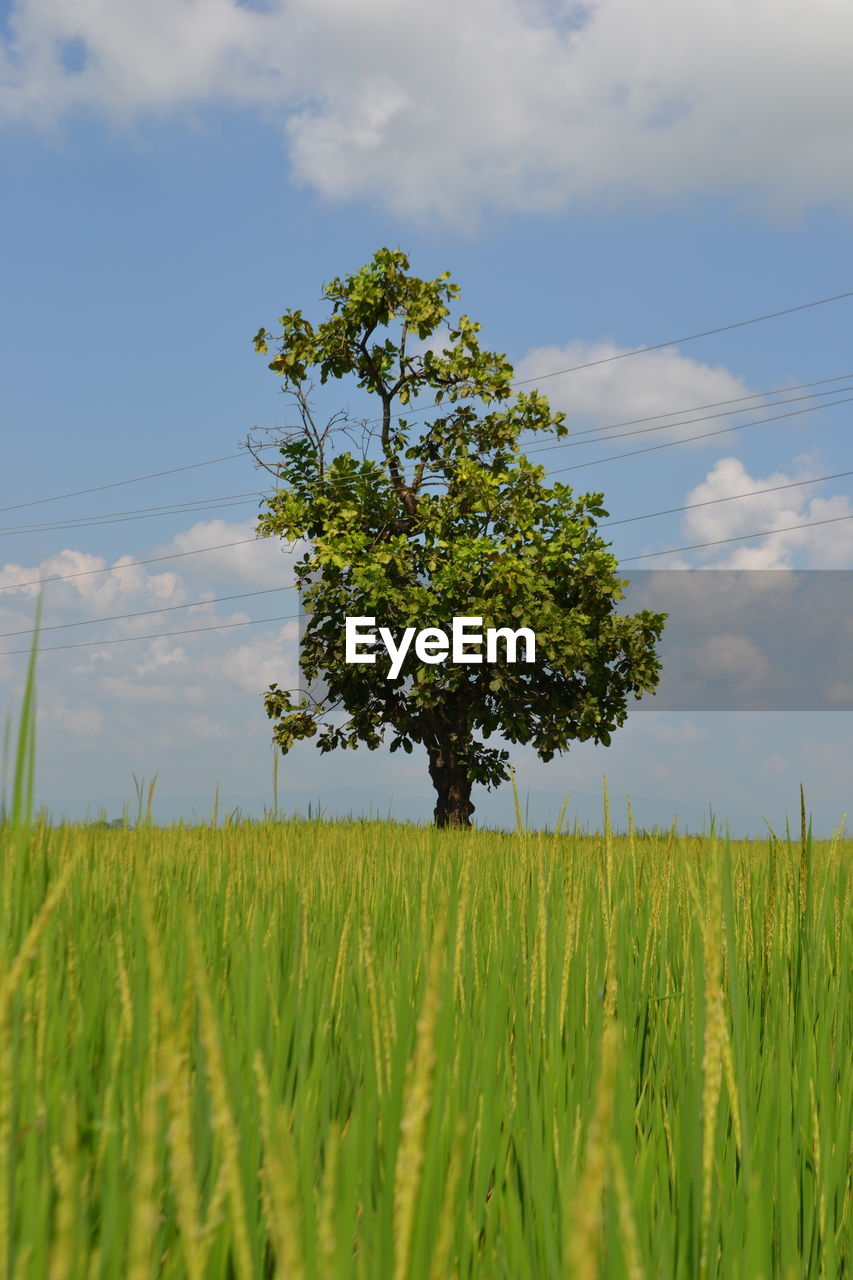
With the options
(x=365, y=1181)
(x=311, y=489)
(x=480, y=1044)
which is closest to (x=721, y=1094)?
(x=480, y=1044)

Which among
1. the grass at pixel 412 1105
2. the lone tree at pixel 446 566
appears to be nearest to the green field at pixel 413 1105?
the grass at pixel 412 1105

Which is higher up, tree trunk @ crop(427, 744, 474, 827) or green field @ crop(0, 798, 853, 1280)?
tree trunk @ crop(427, 744, 474, 827)

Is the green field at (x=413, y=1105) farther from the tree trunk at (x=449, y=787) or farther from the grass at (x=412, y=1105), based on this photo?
the tree trunk at (x=449, y=787)

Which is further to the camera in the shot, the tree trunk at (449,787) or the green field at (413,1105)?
the tree trunk at (449,787)

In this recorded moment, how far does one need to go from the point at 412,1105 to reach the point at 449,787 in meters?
17.6

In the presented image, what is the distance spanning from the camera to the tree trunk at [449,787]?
59.5 feet

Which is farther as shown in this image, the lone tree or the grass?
the lone tree

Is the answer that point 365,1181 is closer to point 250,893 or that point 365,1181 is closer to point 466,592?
point 250,893

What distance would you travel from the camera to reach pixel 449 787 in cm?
1822

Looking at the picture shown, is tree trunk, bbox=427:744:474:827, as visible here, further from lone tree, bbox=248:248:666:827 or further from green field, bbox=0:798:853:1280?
green field, bbox=0:798:853:1280

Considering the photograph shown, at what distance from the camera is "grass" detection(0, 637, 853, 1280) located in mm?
940

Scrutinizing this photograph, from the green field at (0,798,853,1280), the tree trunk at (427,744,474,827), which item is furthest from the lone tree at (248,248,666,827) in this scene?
the green field at (0,798,853,1280)

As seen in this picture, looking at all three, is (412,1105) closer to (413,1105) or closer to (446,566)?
(413,1105)

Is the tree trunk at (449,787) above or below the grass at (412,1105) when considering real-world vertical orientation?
above
